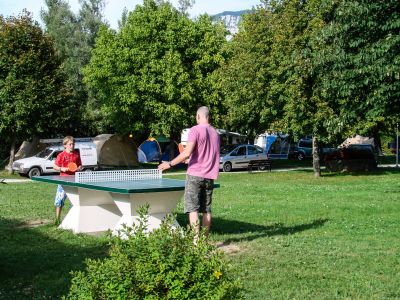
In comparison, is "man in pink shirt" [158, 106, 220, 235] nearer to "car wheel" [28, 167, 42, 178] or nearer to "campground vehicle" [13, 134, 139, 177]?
"campground vehicle" [13, 134, 139, 177]

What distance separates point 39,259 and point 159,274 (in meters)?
5.16

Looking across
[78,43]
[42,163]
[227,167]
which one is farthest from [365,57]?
[78,43]

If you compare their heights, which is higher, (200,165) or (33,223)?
(200,165)

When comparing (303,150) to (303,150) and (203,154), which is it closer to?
(303,150)

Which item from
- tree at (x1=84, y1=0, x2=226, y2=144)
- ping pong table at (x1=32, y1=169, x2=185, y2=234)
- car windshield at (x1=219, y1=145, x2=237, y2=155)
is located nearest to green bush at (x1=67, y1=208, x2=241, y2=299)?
ping pong table at (x1=32, y1=169, x2=185, y2=234)

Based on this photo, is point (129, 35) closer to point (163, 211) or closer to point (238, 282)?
point (163, 211)

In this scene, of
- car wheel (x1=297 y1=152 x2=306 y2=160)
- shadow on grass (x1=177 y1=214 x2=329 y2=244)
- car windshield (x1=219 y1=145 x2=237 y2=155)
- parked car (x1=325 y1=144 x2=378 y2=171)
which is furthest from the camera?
car wheel (x1=297 y1=152 x2=306 y2=160)

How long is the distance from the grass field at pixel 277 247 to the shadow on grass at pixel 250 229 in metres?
0.02

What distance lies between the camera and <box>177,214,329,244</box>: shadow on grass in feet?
32.3

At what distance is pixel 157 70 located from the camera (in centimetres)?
3419

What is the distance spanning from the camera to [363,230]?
1052cm

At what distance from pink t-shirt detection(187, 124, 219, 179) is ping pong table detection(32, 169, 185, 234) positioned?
3.44 feet

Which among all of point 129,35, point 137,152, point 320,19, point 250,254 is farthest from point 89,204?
point 137,152

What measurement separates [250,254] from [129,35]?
2894 centimetres
